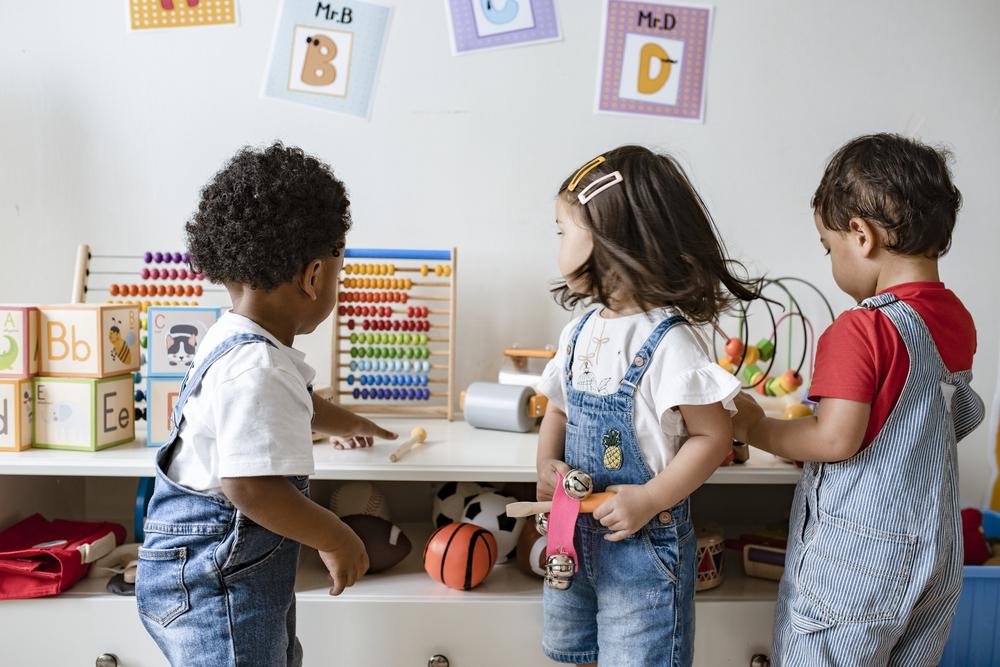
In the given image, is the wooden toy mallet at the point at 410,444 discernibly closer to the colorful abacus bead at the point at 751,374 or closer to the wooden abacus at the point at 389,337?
the wooden abacus at the point at 389,337

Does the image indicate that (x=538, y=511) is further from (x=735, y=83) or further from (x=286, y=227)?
(x=735, y=83)

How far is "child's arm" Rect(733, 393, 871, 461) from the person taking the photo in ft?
3.44

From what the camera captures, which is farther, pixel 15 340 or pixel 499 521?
pixel 499 521

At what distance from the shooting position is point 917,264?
111 centimetres

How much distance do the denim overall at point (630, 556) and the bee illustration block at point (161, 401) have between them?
72 centimetres

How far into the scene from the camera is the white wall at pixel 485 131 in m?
1.77

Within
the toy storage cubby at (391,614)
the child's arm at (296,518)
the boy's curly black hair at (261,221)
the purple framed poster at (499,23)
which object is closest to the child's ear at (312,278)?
the boy's curly black hair at (261,221)

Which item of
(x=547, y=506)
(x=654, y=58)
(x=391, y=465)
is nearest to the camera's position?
(x=547, y=506)

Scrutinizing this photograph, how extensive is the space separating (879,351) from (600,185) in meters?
0.43

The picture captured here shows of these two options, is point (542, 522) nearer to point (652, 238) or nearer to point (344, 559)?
point (344, 559)

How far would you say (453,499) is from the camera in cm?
156

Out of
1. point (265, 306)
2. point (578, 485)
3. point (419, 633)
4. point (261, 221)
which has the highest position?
point (261, 221)

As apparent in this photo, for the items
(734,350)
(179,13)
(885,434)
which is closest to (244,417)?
(885,434)

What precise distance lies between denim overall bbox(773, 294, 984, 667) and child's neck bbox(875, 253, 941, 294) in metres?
0.06
